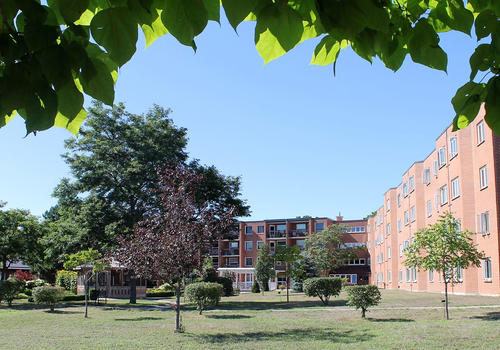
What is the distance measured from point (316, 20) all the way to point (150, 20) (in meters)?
0.72

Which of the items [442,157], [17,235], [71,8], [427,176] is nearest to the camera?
[71,8]

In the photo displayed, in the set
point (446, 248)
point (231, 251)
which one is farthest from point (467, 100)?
point (231, 251)

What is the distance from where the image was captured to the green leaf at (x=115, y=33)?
1680 mm

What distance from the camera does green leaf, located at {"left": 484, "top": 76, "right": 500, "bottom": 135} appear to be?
95.2 inches

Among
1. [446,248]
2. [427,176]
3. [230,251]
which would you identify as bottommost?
[230,251]

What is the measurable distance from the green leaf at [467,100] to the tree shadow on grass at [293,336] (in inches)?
457

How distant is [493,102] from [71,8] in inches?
78.4

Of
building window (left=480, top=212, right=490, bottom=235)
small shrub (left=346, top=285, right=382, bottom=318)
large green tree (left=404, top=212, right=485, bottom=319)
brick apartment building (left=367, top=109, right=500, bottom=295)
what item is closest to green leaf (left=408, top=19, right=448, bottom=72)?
large green tree (left=404, top=212, right=485, bottom=319)

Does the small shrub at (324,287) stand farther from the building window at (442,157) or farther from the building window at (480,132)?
the building window at (442,157)

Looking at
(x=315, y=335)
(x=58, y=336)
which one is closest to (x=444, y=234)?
(x=315, y=335)

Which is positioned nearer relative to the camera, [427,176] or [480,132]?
[480,132]

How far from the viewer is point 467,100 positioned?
2475 mm

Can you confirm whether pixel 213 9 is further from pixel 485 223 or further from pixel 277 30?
pixel 485 223

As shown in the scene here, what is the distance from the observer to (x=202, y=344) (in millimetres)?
13188
